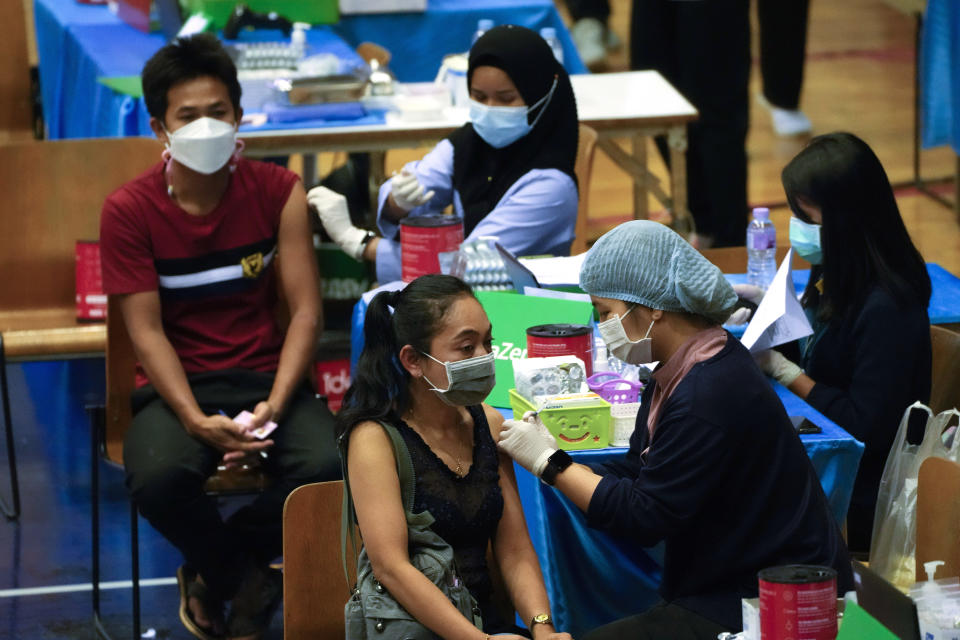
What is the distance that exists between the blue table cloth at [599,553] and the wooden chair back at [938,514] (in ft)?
0.95

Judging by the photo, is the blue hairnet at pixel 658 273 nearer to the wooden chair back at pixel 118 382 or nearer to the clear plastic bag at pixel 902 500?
the clear plastic bag at pixel 902 500

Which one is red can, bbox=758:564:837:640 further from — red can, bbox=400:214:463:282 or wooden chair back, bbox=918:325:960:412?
red can, bbox=400:214:463:282

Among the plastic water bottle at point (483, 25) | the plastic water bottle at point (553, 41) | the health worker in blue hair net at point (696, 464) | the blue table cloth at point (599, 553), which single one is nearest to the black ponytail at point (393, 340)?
the health worker in blue hair net at point (696, 464)

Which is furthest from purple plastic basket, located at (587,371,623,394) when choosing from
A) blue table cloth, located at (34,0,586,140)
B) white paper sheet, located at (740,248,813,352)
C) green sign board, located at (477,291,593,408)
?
blue table cloth, located at (34,0,586,140)

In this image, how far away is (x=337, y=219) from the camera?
4.02 meters

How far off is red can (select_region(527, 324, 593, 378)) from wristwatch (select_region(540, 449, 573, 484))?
496 millimetres

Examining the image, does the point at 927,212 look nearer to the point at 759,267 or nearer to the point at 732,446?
the point at 759,267

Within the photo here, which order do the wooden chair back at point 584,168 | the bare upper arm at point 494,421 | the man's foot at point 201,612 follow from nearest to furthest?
the bare upper arm at point 494,421, the man's foot at point 201,612, the wooden chair back at point 584,168

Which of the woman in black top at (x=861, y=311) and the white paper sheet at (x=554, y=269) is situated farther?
the white paper sheet at (x=554, y=269)

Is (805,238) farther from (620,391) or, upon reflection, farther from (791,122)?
(791,122)

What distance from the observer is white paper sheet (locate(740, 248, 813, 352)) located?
2.89 metres

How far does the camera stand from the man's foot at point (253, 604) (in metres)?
3.38

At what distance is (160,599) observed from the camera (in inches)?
148

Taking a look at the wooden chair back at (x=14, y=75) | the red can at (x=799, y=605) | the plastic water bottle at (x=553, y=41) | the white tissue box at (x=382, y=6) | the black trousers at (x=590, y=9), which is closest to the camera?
the red can at (x=799, y=605)
